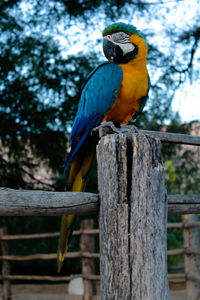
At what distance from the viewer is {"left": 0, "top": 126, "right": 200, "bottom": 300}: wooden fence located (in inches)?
46.3

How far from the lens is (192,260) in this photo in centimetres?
319

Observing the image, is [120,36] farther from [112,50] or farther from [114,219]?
[114,219]

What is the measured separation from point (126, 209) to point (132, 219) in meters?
0.04

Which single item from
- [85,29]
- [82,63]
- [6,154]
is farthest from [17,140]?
[85,29]

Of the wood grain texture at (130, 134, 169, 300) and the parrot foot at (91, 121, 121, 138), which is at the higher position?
the parrot foot at (91, 121, 121, 138)

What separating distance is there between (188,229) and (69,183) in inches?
67.6

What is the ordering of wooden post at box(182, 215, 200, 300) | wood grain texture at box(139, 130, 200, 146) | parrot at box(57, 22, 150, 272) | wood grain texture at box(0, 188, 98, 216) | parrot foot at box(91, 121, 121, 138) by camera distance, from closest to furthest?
wood grain texture at box(0, 188, 98, 216) < parrot foot at box(91, 121, 121, 138) < wood grain texture at box(139, 130, 200, 146) < parrot at box(57, 22, 150, 272) < wooden post at box(182, 215, 200, 300)

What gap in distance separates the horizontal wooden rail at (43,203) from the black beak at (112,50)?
1.07m

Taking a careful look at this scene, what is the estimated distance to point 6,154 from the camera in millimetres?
3844

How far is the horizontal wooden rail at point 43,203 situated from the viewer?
3.66ft

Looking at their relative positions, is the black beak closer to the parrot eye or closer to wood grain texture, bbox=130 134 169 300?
the parrot eye

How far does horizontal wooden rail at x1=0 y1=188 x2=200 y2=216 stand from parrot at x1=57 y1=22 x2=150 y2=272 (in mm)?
663

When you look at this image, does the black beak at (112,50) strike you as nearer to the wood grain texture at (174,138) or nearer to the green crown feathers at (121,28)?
the green crown feathers at (121,28)

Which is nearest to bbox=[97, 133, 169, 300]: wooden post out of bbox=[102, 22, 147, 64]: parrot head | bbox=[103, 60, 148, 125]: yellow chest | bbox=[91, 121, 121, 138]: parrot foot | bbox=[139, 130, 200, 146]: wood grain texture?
bbox=[91, 121, 121, 138]: parrot foot
